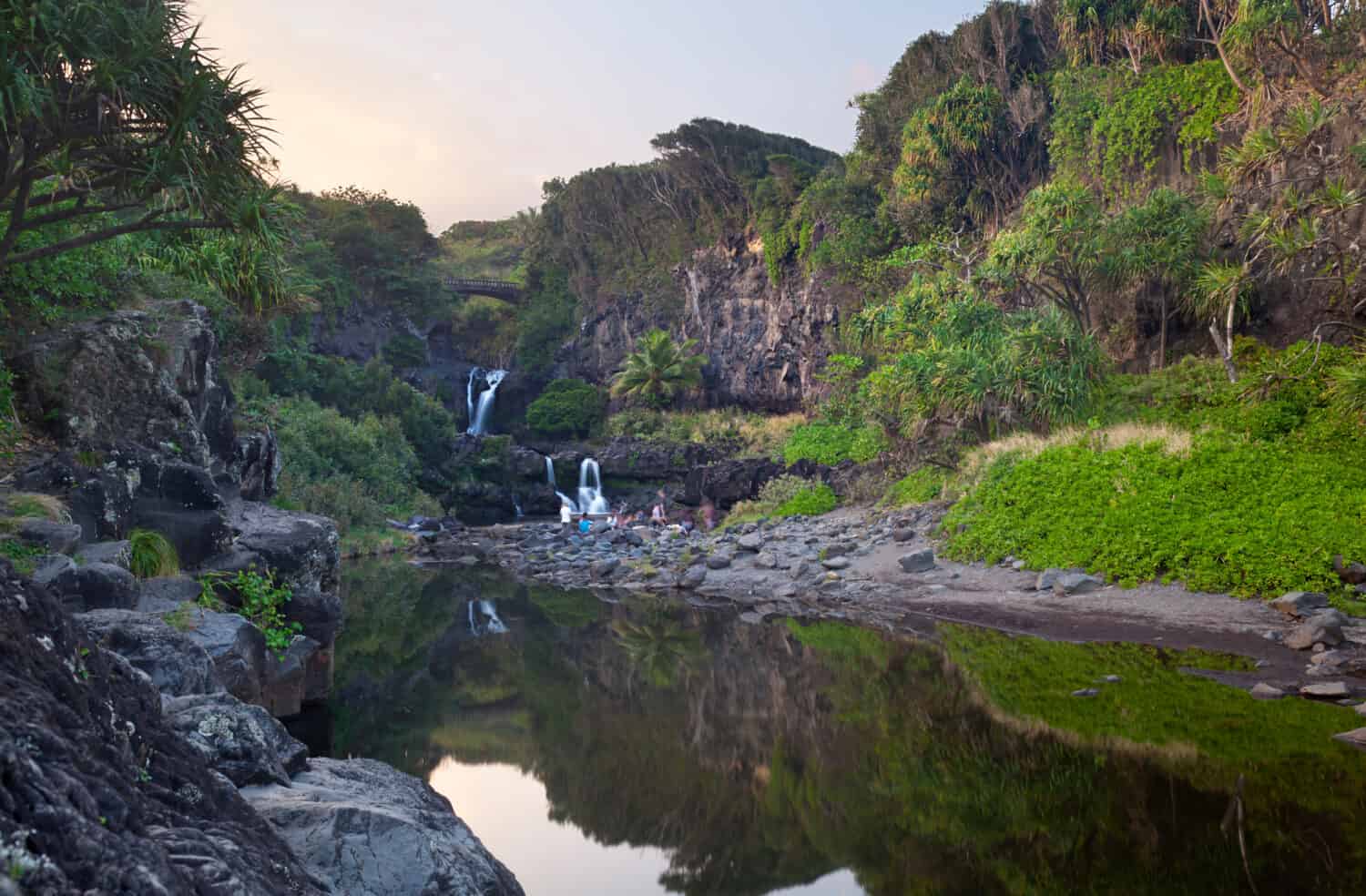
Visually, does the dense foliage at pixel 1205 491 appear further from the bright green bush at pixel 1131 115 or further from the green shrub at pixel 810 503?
the bright green bush at pixel 1131 115

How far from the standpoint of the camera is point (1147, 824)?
5.90 meters

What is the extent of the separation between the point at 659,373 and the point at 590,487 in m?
6.55

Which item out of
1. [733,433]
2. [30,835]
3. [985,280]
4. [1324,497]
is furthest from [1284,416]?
[733,433]

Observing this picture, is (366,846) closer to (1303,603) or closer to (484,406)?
(1303,603)

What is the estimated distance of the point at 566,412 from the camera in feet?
127

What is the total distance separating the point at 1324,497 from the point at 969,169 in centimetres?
1984

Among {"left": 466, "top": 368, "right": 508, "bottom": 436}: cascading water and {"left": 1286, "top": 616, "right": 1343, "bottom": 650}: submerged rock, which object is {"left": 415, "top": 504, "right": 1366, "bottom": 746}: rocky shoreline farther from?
{"left": 466, "top": 368, "right": 508, "bottom": 436}: cascading water

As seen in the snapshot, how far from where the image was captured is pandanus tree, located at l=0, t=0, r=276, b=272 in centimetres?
711

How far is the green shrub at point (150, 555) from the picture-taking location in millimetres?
8453

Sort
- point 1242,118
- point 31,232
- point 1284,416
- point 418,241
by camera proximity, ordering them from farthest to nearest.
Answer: point 418,241, point 1242,118, point 1284,416, point 31,232

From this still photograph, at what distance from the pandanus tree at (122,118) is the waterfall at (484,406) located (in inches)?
1247

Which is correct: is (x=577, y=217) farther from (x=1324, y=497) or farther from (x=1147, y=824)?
(x=1147, y=824)

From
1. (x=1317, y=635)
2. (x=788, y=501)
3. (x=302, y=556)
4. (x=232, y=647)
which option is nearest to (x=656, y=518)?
(x=788, y=501)

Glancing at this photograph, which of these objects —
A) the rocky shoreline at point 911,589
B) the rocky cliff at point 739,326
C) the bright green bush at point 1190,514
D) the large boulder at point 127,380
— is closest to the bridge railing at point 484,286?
the rocky cliff at point 739,326
